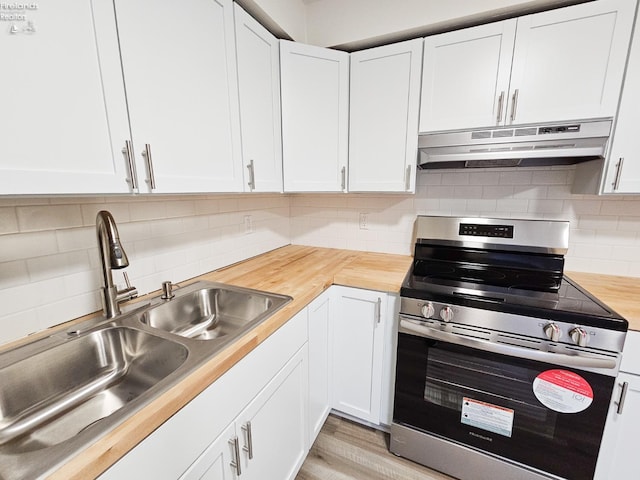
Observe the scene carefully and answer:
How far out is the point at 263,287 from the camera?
51.0 inches

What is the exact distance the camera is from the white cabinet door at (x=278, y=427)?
903mm

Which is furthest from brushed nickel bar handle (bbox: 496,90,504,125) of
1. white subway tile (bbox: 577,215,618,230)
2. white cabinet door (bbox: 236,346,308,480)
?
white cabinet door (bbox: 236,346,308,480)

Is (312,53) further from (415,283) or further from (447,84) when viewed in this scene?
(415,283)

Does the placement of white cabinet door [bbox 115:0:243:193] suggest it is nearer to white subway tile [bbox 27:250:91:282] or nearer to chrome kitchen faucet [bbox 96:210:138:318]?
chrome kitchen faucet [bbox 96:210:138:318]

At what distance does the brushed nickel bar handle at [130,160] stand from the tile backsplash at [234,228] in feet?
1.07

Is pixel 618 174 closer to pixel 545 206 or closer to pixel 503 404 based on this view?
pixel 545 206

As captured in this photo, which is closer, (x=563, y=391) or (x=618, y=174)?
(x=563, y=391)

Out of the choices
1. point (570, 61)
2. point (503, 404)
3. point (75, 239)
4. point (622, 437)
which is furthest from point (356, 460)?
point (570, 61)

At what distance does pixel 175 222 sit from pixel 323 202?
43.0 inches

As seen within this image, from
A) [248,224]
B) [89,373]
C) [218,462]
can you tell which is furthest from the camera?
[248,224]

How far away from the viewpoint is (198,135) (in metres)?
1.05

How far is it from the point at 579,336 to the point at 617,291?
483mm

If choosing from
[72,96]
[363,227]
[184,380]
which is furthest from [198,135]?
[363,227]

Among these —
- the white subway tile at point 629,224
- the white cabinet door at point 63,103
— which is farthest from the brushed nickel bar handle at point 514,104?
the white cabinet door at point 63,103
